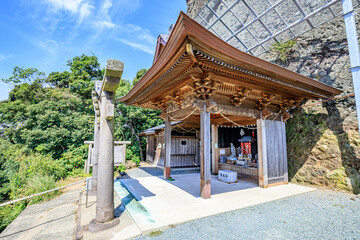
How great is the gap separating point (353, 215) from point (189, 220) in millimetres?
3420

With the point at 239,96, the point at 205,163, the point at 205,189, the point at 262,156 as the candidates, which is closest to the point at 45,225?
the point at 205,189

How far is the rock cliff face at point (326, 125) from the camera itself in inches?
209

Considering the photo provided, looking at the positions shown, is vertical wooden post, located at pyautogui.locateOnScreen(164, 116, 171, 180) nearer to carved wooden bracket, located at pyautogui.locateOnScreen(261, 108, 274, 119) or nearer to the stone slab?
the stone slab

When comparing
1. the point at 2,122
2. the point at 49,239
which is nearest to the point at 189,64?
the point at 49,239

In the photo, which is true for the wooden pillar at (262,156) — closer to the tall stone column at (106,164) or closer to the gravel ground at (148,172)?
the gravel ground at (148,172)

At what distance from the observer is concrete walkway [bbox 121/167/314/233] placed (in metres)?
3.15

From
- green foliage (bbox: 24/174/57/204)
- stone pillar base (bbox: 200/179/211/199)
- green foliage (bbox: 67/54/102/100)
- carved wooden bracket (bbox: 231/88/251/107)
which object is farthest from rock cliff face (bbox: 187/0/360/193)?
green foliage (bbox: 67/54/102/100)

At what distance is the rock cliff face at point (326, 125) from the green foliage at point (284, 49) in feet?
0.68

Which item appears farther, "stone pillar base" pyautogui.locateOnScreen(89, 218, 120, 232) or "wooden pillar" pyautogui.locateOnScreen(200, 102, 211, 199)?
"wooden pillar" pyautogui.locateOnScreen(200, 102, 211, 199)

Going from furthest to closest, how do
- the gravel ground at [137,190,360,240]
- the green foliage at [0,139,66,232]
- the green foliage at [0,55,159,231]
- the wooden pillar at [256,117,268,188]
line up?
1. the green foliage at [0,55,159,231]
2. the green foliage at [0,139,66,232]
3. the wooden pillar at [256,117,268,188]
4. the gravel ground at [137,190,360,240]

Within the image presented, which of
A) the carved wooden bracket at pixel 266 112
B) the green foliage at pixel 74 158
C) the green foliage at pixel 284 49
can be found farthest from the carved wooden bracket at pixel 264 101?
the green foliage at pixel 74 158

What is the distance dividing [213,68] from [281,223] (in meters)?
3.27

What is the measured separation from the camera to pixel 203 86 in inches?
161

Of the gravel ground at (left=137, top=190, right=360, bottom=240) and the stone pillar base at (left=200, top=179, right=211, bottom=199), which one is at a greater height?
the stone pillar base at (left=200, top=179, right=211, bottom=199)
